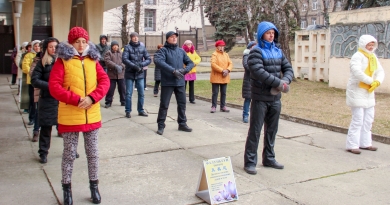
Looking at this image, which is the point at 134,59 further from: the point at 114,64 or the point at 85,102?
the point at 85,102

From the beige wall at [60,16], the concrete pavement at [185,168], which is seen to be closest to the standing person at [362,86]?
the concrete pavement at [185,168]

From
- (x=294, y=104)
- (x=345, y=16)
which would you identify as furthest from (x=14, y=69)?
(x=345, y=16)

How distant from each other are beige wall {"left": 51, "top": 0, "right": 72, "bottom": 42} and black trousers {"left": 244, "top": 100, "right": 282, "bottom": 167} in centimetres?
1500

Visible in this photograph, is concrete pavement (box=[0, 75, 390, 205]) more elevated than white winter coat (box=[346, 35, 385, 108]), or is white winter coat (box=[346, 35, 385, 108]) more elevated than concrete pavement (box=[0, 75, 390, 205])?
white winter coat (box=[346, 35, 385, 108])

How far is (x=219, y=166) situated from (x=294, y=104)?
7.48 m

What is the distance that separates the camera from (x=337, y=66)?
14.9 m

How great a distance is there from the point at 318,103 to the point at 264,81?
6998mm

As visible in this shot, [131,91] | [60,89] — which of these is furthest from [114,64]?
[60,89]

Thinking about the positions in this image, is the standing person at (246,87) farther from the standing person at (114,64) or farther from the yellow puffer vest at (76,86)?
the yellow puffer vest at (76,86)

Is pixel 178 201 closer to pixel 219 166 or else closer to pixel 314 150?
pixel 219 166

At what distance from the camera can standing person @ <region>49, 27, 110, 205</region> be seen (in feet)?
14.7

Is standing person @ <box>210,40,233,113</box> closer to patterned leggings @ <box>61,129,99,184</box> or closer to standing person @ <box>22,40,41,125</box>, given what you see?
standing person @ <box>22,40,41,125</box>

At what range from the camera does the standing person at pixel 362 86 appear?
22.2ft

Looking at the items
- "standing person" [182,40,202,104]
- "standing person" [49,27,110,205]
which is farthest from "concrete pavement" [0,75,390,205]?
"standing person" [182,40,202,104]
